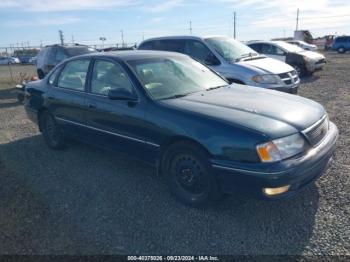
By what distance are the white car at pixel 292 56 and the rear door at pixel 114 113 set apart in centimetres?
1109

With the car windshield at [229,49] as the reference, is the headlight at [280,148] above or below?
below

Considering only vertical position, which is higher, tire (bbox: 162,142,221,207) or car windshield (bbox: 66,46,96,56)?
car windshield (bbox: 66,46,96,56)

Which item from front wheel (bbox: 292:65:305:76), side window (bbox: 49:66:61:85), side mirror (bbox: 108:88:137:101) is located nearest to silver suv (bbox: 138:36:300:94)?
side window (bbox: 49:66:61:85)

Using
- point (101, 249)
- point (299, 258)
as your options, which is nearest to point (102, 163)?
point (101, 249)

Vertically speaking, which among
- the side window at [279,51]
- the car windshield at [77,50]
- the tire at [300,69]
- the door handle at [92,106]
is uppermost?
the car windshield at [77,50]

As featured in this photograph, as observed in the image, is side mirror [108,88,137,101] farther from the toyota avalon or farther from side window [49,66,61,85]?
side window [49,66,61,85]

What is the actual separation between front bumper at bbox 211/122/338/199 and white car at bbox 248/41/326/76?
11.4m

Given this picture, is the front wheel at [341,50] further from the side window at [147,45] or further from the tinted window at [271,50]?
the side window at [147,45]

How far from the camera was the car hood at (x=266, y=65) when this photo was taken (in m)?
7.61

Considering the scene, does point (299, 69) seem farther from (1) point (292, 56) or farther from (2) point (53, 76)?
(2) point (53, 76)

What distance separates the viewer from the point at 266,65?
8.00 m

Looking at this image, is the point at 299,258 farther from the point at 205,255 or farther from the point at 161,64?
the point at 161,64

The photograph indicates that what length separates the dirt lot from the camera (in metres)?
2.97

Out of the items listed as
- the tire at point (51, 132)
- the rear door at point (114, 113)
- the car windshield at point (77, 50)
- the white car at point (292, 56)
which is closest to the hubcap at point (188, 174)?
the rear door at point (114, 113)
